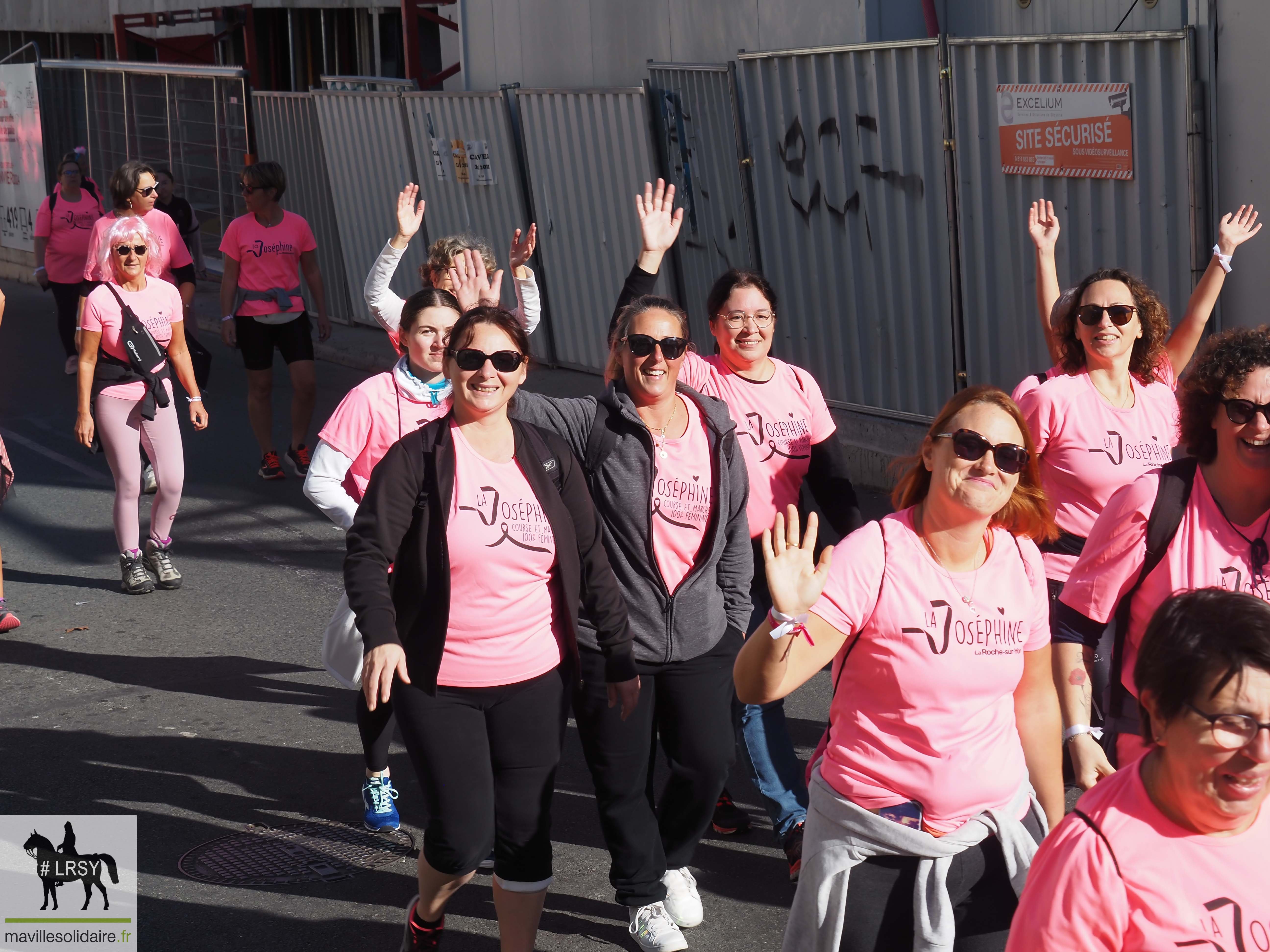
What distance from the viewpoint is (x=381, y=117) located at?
49.4 feet

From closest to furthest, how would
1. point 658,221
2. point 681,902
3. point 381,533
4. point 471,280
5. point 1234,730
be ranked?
1. point 1234,730
2. point 381,533
3. point 681,902
4. point 471,280
5. point 658,221

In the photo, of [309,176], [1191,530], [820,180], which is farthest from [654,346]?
[309,176]

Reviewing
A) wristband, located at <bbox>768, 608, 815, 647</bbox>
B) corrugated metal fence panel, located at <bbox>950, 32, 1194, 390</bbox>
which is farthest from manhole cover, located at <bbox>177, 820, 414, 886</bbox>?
corrugated metal fence panel, located at <bbox>950, 32, 1194, 390</bbox>

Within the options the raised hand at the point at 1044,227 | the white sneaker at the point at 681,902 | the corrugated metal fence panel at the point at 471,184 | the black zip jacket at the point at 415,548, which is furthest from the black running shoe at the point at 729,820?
the corrugated metal fence panel at the point at 471,184

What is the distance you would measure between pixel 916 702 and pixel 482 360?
58.7 inches

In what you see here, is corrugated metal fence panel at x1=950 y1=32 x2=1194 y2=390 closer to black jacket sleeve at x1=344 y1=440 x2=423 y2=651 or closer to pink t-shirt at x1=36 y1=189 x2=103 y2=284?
black jacket sleeve at x1=344 y1=440 x2=423 y2=651

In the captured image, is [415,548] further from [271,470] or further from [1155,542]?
[271,470]

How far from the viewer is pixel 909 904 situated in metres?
2.88

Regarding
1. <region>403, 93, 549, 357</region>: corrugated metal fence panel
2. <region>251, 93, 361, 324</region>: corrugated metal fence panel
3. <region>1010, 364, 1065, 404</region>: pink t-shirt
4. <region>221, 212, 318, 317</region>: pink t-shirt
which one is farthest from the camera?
<region>251, 93, 361, 324</region>: corrugated metal fence panel

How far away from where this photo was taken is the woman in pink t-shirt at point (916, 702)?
112 inches

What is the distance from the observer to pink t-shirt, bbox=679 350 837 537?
15.0 ft

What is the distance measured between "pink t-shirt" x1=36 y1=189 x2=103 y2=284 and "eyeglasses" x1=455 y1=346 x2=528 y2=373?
34.3 ft

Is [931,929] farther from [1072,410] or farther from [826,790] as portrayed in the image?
[1072,410]

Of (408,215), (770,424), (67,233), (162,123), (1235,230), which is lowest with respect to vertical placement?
(770,424)
